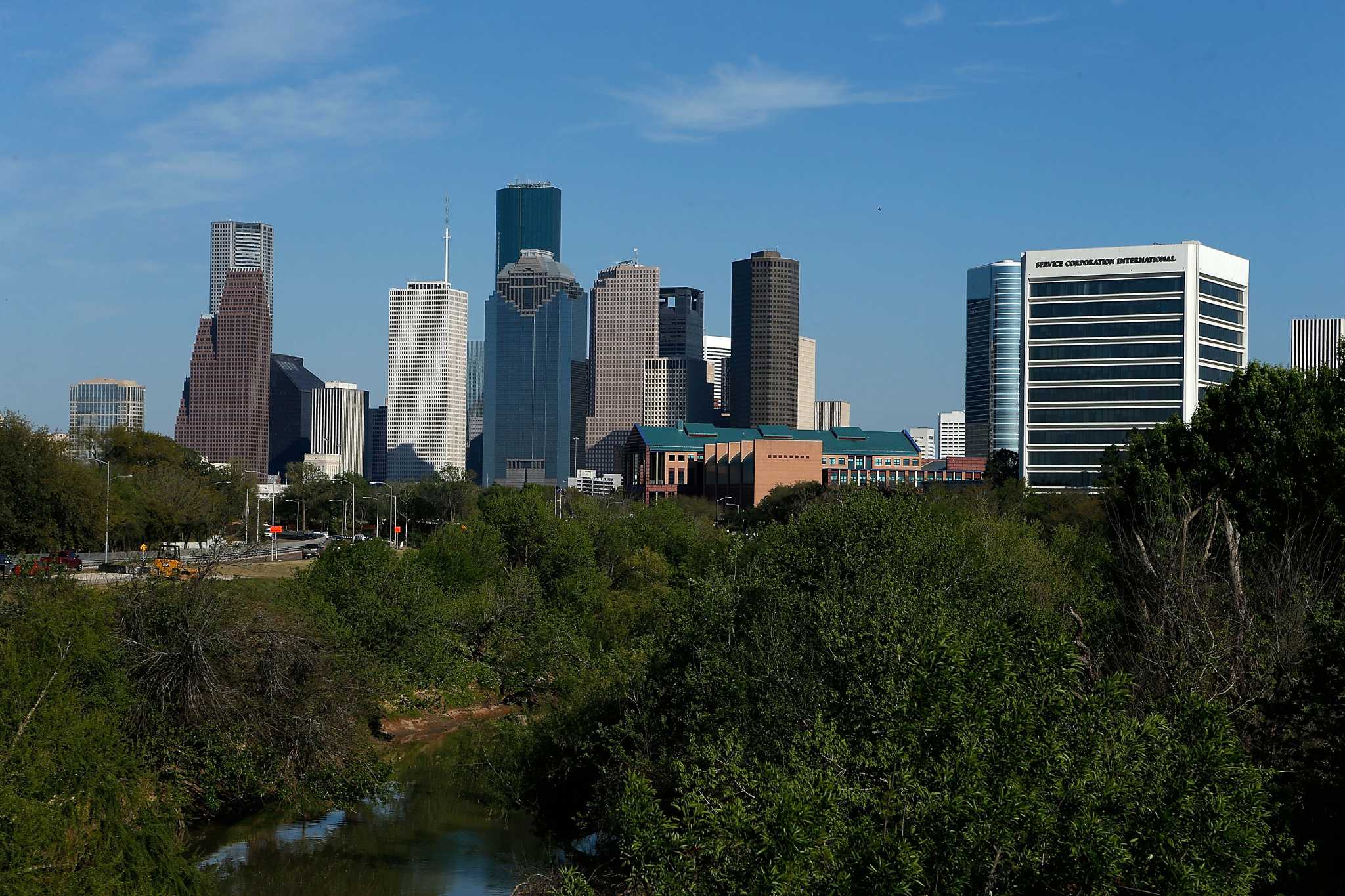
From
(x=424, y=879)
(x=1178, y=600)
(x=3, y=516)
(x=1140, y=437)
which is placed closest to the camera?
(x=1178, y=600)

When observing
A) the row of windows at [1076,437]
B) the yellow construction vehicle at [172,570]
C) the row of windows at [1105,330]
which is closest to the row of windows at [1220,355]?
Result: the row of windows at [1105,330]

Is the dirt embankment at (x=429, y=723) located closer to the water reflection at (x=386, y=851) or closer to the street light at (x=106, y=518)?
the water reflection at (x=386, y=851)

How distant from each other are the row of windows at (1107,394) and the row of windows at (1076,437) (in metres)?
4.13

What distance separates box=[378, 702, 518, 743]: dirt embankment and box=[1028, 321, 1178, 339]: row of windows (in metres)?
129

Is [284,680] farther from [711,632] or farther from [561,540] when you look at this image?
[561,540]

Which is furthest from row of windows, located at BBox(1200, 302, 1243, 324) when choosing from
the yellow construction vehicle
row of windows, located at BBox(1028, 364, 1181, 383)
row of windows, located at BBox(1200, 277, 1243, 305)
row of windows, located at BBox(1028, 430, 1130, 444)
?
the yellow construction vehicle

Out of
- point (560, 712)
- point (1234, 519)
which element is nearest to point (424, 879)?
point (560, 712)

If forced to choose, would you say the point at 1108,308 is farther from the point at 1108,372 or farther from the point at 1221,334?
the point at 1221,334

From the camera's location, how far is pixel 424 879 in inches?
1571

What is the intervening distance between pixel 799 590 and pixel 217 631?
1791 centimetres

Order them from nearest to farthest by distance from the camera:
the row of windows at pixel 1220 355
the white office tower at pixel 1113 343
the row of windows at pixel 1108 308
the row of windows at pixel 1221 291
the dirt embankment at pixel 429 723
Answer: the dirt embankment at pixel 429 723 < the white office tower at pixel 1113 343 < the row of windows at pixel 1108 308 < the row of windows at pixel 1221 291 < the row of windows at pixel 1220 355

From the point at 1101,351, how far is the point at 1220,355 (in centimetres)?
1663

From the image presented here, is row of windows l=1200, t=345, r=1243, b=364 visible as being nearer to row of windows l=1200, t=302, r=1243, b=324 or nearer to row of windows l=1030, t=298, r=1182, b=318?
row of windows l=1200, t=302, r=1243, b=324

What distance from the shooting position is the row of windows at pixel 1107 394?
564 feet
